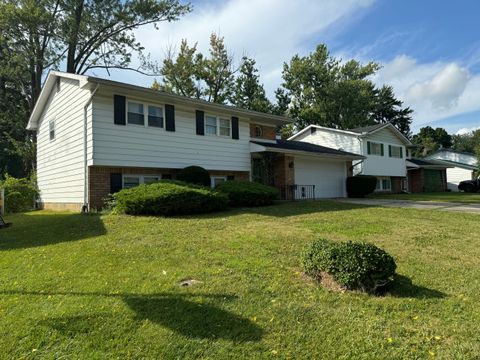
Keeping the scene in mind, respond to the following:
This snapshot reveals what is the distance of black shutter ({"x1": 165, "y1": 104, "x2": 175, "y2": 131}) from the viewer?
1437 cm

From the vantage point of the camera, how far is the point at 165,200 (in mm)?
10508

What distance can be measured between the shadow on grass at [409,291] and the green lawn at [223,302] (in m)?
0.01

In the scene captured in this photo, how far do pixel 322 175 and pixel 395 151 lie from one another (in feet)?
39.7

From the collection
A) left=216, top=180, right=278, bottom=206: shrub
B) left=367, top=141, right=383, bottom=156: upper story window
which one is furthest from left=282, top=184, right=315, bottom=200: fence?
left=367, top=141, right=383, bottom=156: upper story window

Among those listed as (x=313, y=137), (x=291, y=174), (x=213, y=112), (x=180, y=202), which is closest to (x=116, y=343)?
(x=180, y=202)

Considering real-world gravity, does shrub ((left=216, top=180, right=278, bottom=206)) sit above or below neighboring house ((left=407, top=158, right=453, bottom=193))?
below

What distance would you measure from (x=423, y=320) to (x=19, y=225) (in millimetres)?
11203

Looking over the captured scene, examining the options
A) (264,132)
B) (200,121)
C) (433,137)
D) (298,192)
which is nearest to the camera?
(200,121)

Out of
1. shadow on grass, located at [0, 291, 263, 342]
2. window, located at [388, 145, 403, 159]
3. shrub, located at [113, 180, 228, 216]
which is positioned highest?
window, located at [388, 145, 403, 159]

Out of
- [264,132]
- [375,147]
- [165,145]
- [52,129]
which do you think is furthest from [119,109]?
[375,147]

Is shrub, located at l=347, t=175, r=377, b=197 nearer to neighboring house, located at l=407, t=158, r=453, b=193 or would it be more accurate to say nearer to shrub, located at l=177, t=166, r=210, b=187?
shrub, located at l=177, t=166, r=210, b=187

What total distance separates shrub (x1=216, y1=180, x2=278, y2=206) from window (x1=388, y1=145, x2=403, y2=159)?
18.6 metres

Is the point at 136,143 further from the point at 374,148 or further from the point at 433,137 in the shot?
the point at 433,137

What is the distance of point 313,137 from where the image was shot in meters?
29.2
